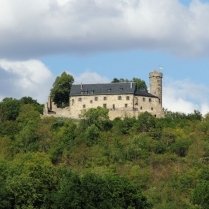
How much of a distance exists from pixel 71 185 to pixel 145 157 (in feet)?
95.5

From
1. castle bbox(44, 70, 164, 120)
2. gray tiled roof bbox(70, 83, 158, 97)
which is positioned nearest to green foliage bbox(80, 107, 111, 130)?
castle bbox(44, 70, 164, 120)

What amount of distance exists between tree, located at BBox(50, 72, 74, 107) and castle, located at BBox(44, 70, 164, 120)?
3042 mm

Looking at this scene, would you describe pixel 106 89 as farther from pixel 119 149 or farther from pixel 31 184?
pixel 31 184

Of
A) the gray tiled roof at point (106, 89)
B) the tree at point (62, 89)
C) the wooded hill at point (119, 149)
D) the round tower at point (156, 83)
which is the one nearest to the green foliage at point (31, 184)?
the wooded hill at point (119, 149)

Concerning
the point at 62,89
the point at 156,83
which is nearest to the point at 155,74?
the point at 156,83

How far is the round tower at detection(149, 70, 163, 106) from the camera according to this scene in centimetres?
12600

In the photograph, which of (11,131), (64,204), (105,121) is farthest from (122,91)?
(64,204)

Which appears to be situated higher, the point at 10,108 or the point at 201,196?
the point at 10,108

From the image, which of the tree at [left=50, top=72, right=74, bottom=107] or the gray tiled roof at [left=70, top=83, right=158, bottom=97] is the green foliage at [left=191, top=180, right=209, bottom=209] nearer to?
the gray tiled roof at [left=70, top=83, right=158, bottom=97]

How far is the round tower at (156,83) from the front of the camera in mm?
126000

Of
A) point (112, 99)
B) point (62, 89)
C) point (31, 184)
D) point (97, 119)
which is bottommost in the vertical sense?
point (31, 184)

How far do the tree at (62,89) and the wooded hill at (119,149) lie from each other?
2498mm

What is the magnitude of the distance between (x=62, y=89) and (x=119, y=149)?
16.8 m

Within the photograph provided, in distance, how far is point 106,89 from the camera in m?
122
